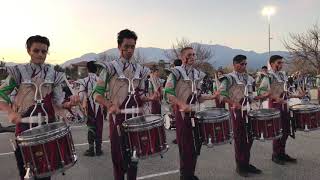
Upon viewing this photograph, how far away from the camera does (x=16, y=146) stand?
401 cm

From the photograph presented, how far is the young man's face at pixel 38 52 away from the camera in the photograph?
4.13m

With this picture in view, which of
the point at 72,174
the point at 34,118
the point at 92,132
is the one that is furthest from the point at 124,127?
the point at 92,132

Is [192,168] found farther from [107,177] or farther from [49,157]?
[49,157]

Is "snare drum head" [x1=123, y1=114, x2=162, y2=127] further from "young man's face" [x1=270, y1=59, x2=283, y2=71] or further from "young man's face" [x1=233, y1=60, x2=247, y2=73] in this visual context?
"young man's face" [x1=270, y1=59, x2=283, y2=71]

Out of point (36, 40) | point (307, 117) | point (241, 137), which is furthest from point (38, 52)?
point (307, 117)

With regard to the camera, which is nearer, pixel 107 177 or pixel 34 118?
pixel 34 118

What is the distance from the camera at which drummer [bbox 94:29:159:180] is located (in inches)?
174

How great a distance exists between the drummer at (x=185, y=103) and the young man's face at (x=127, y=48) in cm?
98

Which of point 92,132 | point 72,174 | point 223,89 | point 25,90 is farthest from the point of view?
point 92,132

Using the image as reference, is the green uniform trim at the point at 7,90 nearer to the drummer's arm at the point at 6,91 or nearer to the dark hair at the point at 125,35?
the drummer's arm at the point at 6,91

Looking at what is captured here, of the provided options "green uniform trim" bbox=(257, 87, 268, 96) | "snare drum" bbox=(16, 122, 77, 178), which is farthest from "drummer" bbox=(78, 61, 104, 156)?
"snare drum" bbox=(16, 122, 77, 178)

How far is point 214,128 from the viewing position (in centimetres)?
524

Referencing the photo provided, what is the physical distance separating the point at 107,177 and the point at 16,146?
260 cm

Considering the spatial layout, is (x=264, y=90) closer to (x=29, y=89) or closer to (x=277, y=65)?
(x=277, y=65)
